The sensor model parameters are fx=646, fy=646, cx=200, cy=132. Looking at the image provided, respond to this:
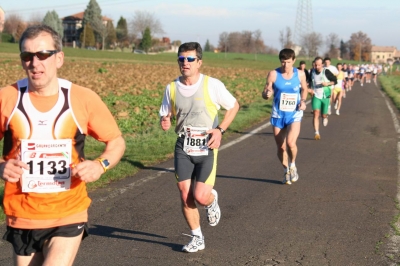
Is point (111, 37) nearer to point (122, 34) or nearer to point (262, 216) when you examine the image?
point (122, 34)

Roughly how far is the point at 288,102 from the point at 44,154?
6.82 metres

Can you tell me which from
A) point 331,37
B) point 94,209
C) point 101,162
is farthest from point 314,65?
point 331,37

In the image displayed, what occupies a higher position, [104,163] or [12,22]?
[12,22]

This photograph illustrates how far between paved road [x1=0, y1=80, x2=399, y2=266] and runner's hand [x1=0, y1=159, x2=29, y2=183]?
2.40 metres

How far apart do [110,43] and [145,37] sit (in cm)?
844

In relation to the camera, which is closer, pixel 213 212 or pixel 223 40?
pixel 213 212

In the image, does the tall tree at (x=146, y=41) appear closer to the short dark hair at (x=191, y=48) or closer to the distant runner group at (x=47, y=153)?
the short dark hair at (x=191, y=48)

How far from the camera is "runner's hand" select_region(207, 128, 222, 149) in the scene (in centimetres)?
621

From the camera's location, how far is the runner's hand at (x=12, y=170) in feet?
11.6

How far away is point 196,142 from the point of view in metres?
6.32

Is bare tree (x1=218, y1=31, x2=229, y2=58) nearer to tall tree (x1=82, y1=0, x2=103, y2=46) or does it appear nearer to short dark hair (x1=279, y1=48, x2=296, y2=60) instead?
tall tree (x1=82, y1=0, x2=103, y2=46)

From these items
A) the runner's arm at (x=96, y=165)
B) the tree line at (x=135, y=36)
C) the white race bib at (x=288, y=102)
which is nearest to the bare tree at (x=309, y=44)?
the tree line at (x=135, y=36)

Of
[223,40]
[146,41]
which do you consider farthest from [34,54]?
[223,40]

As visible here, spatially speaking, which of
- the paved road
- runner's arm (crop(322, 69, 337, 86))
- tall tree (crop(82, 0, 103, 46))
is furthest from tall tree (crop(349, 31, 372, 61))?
the paved road
